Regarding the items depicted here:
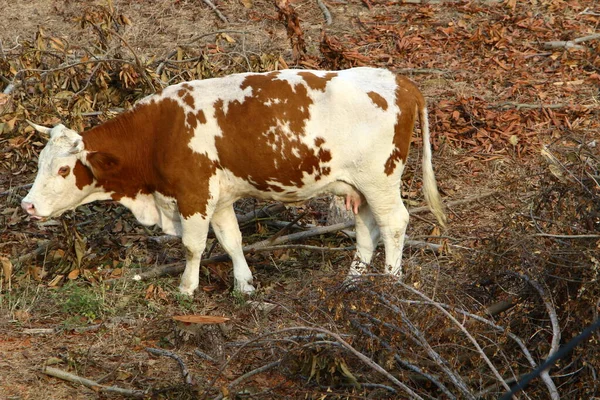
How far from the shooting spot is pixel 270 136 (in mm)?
7758

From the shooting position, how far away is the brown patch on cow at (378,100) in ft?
25.3

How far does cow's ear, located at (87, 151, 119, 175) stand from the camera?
26.3 feet

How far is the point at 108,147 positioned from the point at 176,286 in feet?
4.74

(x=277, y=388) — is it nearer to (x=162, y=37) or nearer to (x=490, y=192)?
(x=490, y=192)

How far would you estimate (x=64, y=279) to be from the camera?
8.73 meters

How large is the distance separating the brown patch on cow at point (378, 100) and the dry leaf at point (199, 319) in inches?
84.8

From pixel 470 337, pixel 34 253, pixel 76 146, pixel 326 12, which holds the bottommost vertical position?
pixel 326 12

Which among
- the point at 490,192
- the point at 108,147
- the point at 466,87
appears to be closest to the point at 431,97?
the point at 466,87

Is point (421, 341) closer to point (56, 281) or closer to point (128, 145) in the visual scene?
point (128, 145)

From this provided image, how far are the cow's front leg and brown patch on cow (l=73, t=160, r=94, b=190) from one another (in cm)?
89

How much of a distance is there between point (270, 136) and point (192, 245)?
1274mm

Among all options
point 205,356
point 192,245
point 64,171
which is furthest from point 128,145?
point 205,356

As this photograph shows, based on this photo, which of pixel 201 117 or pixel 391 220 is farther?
pixel 391 220

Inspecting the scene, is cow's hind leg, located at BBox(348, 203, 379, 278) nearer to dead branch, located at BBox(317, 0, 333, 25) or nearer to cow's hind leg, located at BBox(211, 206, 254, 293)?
cow's hind leg, located at BBox(211, 206, 254, 293)
